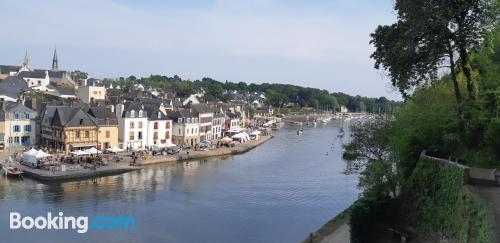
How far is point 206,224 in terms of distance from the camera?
2456cm

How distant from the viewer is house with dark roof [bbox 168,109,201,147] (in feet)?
173

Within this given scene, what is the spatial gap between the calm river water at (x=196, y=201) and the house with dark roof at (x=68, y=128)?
21.8 feet

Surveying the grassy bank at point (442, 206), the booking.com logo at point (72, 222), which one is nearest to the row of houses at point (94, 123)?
the booking.com logo at point (72, 222)

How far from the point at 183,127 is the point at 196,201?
80.1 feet

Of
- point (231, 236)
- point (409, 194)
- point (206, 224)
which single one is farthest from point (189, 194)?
point (409, 194)

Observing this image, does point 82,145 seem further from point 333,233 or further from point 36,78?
point 36,78

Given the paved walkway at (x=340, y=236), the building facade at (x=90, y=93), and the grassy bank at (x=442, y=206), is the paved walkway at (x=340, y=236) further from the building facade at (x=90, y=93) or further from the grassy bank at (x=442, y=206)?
the building facade at (x=90, y=93)

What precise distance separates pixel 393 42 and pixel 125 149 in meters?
32.2

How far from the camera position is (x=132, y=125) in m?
46.7

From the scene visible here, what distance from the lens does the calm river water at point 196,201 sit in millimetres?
22828

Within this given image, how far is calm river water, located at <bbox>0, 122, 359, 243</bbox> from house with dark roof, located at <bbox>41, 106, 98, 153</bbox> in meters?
6.63

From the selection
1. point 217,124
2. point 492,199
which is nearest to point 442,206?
point 492,199

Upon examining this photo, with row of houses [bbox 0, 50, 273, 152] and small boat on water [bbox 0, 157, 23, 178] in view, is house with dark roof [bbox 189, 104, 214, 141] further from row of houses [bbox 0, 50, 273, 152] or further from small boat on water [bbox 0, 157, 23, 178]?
small boat on water [bbox 0, 157, 23, 178]

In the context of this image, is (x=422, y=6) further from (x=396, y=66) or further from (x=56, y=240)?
(x=56, y=240)
